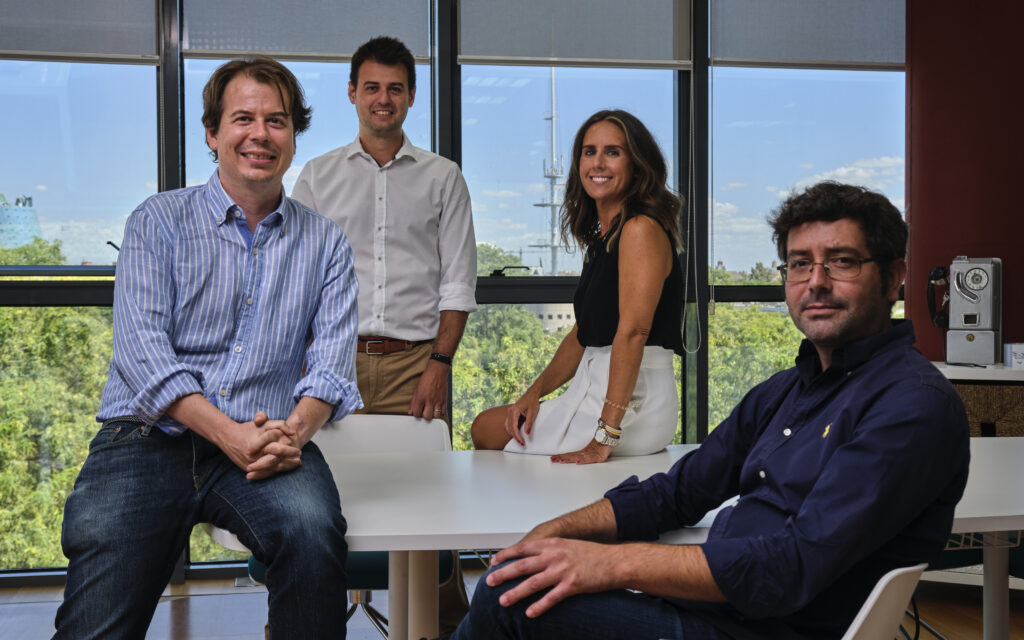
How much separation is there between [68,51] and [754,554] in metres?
3.67

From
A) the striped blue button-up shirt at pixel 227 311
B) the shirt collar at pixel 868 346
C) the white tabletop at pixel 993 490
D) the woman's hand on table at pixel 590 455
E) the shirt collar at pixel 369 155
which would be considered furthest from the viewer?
the shirt collar at pixel 369 155

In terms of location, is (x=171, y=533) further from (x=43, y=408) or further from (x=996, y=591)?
(x=43, y=408)

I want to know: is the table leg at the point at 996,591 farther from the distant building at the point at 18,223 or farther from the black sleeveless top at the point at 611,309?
the distant building at the point at 18,223

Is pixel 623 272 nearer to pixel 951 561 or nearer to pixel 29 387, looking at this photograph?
pixel 951 561

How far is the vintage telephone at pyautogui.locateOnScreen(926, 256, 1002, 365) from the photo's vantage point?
12.6ft

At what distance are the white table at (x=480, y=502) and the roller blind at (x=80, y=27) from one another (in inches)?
99.9

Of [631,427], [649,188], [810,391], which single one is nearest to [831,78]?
[649,188]

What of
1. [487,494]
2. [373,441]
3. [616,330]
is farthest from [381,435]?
[487,494]

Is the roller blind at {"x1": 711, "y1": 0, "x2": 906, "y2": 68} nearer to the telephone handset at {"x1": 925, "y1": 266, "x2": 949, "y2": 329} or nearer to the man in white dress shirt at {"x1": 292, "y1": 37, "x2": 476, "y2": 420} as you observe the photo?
the telephone handset at {"x1": 925, "y1": 266, "x2": 949, "y2": 329}

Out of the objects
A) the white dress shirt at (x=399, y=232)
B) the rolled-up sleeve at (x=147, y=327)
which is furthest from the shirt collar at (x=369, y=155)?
the rolled-up sleeve at (x=147, y=327)

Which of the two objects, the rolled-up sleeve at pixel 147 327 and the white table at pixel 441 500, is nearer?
the white table at pixel 441 500

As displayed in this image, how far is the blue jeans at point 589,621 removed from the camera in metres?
1.43

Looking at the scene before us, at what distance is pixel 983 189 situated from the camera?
3979 mm

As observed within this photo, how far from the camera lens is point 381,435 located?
2646mm
